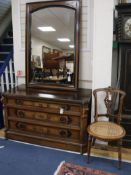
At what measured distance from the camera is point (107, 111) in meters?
2.62

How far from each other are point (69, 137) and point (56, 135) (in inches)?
7.7

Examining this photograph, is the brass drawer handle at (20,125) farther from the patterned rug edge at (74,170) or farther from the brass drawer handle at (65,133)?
the patterned rug edge at (74,170)

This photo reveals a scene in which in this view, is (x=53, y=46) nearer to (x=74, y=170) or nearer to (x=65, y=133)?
(x=65, y=133)

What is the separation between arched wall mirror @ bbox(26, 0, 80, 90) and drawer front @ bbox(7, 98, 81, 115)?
43 cm

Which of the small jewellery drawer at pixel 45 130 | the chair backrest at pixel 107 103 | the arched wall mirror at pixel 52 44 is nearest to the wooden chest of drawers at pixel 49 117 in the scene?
the small jewellery drawer at pixel 45 130

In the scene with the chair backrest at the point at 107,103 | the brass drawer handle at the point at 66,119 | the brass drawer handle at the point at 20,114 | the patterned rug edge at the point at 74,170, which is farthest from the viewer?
the brass drawer handle at the point at 20,114

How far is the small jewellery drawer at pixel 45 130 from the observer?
8.73 ft

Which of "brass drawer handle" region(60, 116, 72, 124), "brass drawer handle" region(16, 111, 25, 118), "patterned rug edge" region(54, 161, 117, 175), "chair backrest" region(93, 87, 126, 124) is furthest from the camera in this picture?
"brass drawer handle" region(16, 111, 25, 118)

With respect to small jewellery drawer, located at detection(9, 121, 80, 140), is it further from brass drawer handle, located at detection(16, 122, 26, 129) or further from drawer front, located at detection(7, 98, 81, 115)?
drawer front, located at detection(7, 98, 81, 115)

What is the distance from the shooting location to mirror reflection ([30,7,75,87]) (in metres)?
2.94

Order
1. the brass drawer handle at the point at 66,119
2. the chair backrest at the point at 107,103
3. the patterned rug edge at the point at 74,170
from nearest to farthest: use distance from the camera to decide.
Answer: the patterned rug edge at the point at 74,170
the chair backrest at the point at 107,103
the brass drawer handle at the point at 66,119

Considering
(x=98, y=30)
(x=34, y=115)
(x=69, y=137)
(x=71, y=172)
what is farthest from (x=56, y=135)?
(x=98, y=30)

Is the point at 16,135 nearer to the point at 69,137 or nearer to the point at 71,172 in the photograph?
the point at 69,137

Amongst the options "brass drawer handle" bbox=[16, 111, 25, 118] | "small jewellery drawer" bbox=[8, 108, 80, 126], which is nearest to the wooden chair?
"small jewellery drawer" bbox=[8, 108, 80, 126]
